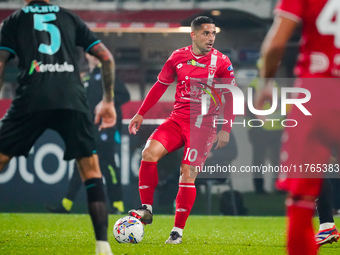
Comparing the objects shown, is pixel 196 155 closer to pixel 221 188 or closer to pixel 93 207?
pixel 93 207

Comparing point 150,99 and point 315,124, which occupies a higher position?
point 150,99

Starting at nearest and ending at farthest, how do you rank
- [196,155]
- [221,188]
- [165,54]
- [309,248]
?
[309,248]
[196,155]
[221,188]
[165,54]

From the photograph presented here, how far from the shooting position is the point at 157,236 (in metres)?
6.70

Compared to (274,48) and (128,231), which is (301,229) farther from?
(128,231)

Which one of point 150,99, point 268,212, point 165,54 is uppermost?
point 165,54

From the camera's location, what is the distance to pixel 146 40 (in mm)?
11312

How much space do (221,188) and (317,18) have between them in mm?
6930

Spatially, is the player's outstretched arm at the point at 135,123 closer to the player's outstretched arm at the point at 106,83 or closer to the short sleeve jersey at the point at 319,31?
the player's outstretched arm at the point at 106,83

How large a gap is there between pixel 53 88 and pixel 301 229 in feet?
6.53

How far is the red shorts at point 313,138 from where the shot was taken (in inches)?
126

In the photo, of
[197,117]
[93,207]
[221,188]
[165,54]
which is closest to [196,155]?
[197,117]

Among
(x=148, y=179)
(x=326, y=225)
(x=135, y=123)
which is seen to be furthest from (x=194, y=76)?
(x=326, y=225)

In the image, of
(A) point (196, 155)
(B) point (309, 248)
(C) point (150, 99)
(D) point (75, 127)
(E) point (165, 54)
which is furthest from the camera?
(E) point (165, 54)

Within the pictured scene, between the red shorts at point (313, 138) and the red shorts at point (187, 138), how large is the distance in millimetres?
2935
